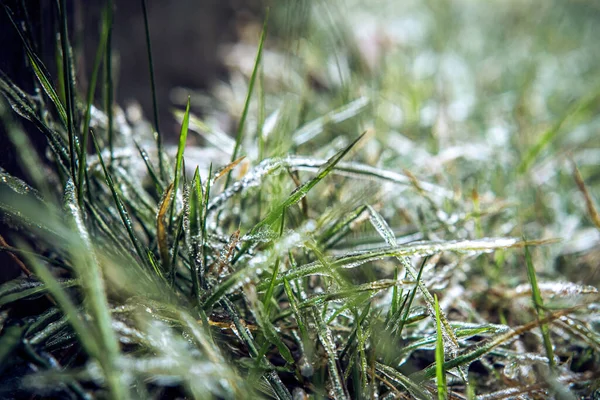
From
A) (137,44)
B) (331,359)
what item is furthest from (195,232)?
(137,44)

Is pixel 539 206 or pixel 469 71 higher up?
pixel 469 71

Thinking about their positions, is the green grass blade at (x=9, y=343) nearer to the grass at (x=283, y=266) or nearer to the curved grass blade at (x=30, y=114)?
the grass at (x=283, y=266)

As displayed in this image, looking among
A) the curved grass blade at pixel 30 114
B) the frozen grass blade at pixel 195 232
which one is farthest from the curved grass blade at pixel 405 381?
the curved grass blade at pixel 30 114

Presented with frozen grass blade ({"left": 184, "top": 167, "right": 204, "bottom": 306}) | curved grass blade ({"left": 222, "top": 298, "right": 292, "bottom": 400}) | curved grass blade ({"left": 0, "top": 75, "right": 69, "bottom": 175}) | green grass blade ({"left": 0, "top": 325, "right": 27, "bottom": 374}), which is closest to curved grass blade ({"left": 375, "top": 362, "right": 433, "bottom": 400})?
curved grass blade ({"left": 222, "top": 298, "right": 292, "bottom": 400})

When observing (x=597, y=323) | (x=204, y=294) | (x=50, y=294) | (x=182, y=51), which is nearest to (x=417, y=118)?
(x=597, y=323)

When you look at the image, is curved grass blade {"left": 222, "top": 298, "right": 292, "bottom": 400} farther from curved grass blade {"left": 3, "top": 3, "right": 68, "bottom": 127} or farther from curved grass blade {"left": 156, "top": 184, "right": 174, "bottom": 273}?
curved grass blade {"left": 3, "top": 3, "right": 68, "bottom": 127}

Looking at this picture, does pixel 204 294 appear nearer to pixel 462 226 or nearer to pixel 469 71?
pixel 462 226

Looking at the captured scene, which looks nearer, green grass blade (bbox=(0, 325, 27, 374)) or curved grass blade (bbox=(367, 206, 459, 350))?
green grass blade (bbox=(0, 325, 27, 374))

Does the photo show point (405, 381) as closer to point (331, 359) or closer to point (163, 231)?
point (331, 359)
